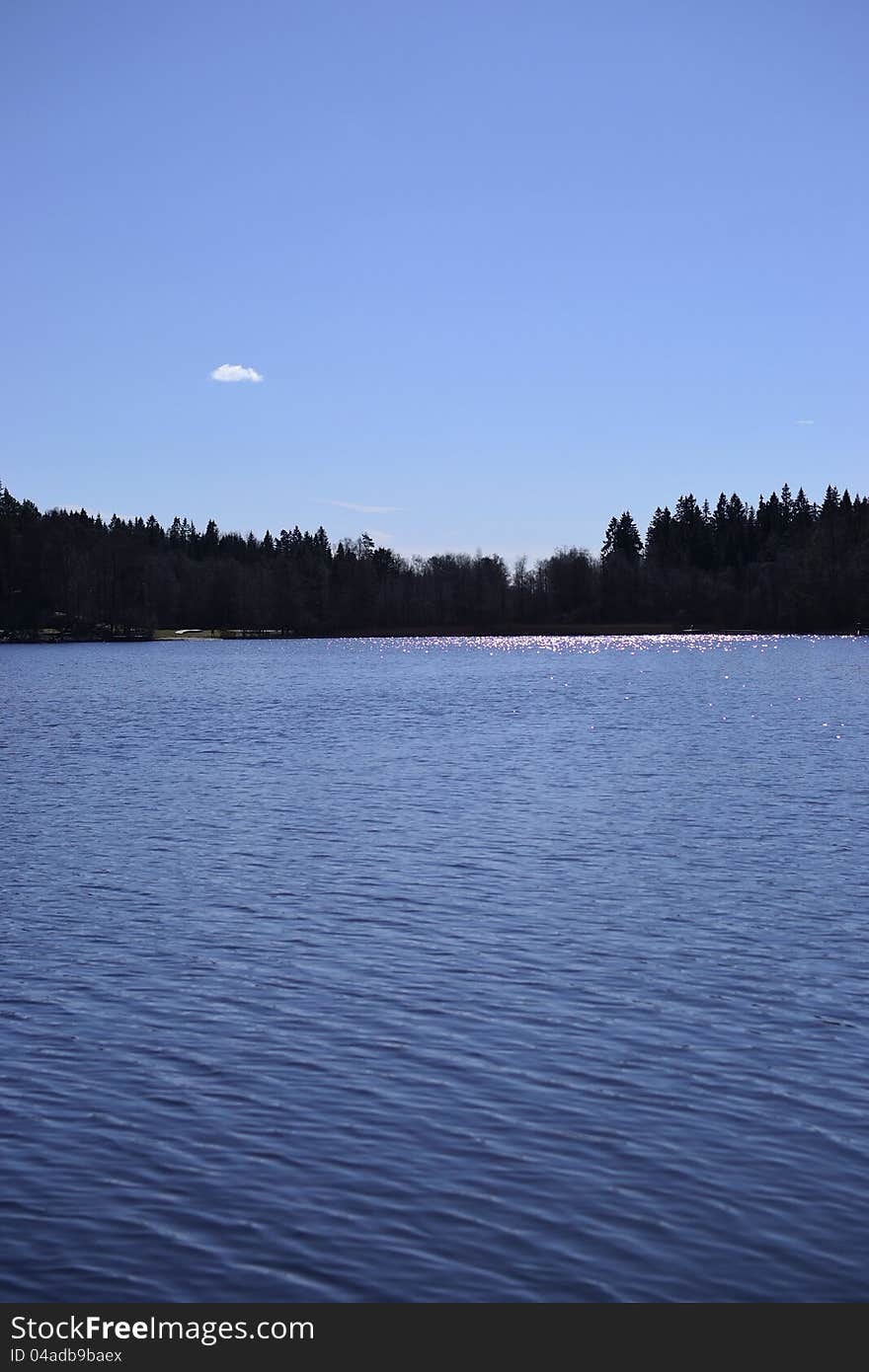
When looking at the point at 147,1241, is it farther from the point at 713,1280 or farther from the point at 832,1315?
the point at 832,1315

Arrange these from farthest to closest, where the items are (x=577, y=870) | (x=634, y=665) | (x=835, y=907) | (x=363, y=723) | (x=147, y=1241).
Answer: (x=634, y=665)
(x=363, y=723)
(x=577, y=870)
(x=835, y=907)
(x=147, y=1241)

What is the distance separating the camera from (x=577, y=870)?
30.0 metres

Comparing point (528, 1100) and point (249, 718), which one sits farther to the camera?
point (249, 718)

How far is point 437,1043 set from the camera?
17.9m

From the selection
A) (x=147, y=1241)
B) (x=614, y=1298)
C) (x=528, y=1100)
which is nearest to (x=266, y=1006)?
(x=528, y=1100)

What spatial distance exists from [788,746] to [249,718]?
112 feet

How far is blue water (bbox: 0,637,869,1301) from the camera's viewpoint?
12.0 meters

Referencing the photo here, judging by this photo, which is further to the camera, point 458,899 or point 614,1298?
point 458,899

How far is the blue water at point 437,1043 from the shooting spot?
12047 mm

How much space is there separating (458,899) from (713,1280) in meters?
15.9

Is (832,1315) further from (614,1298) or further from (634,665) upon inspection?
(634,665)

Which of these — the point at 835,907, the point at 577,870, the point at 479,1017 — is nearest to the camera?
the point at 479,1017

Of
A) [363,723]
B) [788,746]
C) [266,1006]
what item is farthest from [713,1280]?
[363,723]

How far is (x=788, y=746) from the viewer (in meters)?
60.1
